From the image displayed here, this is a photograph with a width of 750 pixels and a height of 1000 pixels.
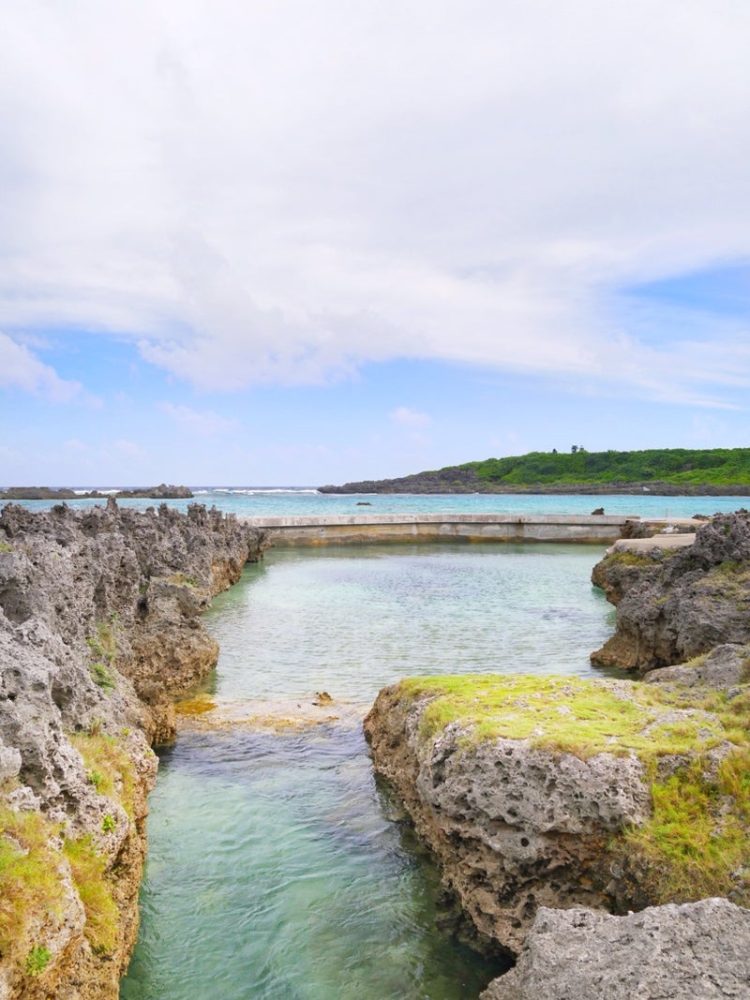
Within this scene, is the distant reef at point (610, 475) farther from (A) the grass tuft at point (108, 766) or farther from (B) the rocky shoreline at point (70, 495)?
(A) the grass tuft at point (108, 766)

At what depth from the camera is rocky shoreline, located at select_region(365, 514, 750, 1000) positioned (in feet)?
15.1

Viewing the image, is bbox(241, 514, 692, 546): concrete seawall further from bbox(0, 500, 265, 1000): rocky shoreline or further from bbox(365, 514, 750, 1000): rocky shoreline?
bbox(365, 514, 750, 1000): rocky shoreline

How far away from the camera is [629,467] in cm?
17025

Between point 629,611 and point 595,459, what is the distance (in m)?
174

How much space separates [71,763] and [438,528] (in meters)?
50.4

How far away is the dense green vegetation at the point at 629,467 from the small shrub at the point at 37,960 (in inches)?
5969

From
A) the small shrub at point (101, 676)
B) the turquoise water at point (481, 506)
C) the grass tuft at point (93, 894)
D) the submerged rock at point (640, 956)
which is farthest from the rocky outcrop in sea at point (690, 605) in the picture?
the turquoise water at point (481, 506)

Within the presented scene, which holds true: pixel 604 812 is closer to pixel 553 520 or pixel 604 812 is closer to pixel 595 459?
pixel 553 520

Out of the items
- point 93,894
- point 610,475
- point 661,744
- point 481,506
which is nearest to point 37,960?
point 93,894

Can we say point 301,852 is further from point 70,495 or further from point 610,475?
point 610,475

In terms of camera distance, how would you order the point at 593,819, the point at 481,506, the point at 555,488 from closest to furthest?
the point at 593,819 → the point at 481,506 → the point at 555,488

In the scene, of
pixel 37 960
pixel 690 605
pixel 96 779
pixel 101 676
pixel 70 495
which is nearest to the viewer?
pixel 37 960

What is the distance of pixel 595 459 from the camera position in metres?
183

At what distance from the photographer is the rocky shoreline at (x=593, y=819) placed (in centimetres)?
459
